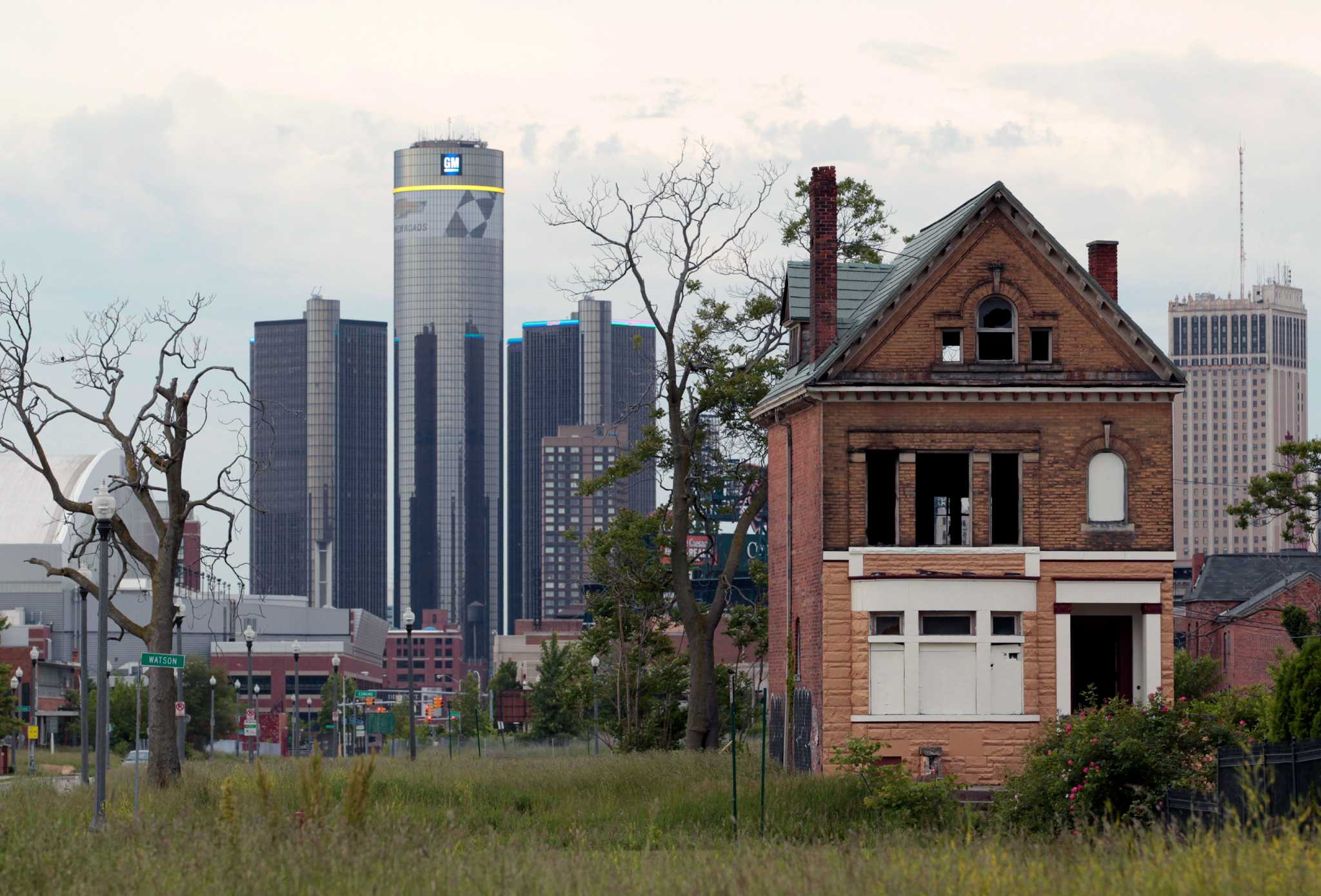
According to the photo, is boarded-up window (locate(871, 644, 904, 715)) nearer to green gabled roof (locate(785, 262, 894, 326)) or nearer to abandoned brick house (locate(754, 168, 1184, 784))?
abandoned brick house (locate(754, 168, 1184, 784))

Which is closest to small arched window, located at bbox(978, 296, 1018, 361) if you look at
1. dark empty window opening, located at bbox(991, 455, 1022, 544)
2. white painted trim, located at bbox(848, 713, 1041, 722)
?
dark empty window opening, located at bbox(991, 455, 1022, 544)

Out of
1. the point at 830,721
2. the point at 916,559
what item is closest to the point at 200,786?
the point at 830,721

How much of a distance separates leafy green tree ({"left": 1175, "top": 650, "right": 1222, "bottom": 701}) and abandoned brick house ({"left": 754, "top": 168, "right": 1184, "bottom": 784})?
35.0 meters

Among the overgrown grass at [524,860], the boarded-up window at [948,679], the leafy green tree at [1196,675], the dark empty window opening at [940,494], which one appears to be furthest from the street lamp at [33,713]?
the overgrown grass at [524,860]

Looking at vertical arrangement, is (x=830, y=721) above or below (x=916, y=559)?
below

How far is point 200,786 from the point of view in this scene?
37.2 metres

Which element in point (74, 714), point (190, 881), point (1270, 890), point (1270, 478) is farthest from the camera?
point (74, 714)

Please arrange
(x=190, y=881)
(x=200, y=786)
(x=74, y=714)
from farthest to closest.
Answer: (x=74, y=714) → (x=200, y=786) → (x=190, y=881)

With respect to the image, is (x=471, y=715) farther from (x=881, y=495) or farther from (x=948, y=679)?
(x=948, y=679)

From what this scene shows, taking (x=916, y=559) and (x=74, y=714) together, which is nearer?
(x=916, y=559)

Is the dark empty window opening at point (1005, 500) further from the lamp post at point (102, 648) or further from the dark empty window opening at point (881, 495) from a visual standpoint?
the lamp post at point (102, 648)

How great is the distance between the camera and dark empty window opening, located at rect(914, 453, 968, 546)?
141 ft

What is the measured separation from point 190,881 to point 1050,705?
91.4 feet

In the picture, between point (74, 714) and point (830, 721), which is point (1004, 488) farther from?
point (74, 714)
